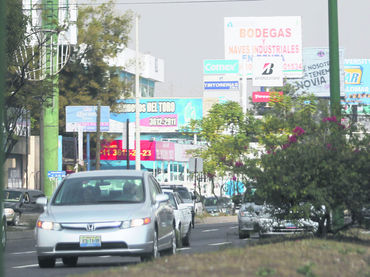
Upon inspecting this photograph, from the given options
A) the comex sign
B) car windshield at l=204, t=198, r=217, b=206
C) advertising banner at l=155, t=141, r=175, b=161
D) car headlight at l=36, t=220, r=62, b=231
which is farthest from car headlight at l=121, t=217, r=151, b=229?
the comex sign

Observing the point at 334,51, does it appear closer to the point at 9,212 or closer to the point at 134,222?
the point at 134,222

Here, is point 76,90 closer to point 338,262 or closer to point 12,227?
point 12,227

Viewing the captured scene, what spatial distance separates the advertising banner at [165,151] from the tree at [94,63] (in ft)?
17.2

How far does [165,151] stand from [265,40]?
2428cm

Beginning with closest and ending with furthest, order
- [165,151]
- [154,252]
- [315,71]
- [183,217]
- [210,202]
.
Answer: [154,252] → [183,217] → [210,202] → [165,151] → [315,71]

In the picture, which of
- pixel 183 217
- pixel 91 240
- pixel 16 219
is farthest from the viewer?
pixel 16 219

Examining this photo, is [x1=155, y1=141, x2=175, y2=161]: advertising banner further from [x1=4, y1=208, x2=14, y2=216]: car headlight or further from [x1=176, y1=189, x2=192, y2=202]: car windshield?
[x1=4, y1=208, x2=14, y2=216]: car headlight

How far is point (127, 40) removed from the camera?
7562cm

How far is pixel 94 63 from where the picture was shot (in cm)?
7488

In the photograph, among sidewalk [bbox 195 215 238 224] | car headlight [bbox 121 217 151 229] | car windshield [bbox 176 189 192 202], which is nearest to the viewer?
car headlight [bbox 121 217 151 229]

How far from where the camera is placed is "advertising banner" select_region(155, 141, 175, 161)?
259 ft

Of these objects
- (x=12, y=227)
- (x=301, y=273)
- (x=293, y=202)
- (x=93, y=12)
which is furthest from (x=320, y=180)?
(x=93, y=12)

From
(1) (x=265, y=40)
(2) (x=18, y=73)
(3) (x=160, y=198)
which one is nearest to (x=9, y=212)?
(2) (x=18, y=73)

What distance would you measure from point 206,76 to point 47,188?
5688 cm
